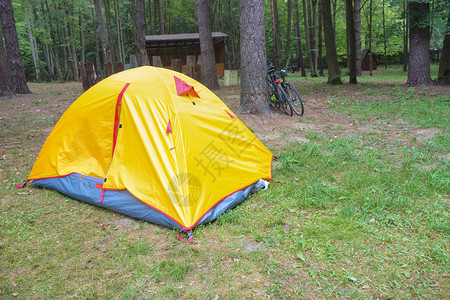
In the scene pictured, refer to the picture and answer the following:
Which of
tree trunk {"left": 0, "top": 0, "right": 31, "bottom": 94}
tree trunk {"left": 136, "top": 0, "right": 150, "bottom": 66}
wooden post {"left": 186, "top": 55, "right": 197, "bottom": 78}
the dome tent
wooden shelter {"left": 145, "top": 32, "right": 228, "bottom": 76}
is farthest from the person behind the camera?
wooden shelter {"left": 145, "top": 32, "right": 228, "bottom": 76}

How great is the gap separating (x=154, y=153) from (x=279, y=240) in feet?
5.25

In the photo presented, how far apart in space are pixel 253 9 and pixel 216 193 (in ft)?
16.5

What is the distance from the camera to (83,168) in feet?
12.9

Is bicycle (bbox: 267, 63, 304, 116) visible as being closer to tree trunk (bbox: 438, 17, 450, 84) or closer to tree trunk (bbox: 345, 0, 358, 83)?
tree trunk (bbox: 345, 0, 358, 83)

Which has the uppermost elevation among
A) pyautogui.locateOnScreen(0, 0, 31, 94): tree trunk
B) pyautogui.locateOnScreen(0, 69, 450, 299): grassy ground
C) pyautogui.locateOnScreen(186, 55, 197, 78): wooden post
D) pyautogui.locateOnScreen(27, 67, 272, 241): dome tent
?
pyautogui.locateOnScreen(0, 0, 31, 94): tree trunk

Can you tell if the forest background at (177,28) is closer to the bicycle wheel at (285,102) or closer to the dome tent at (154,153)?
the bicycle wheel at (285,102)

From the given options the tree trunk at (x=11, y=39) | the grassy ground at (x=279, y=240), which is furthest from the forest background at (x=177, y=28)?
the grassy ground at (x=279, y=240)

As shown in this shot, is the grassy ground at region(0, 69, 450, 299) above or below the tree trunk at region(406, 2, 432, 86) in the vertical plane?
below

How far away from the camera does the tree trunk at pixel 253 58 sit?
6.93m

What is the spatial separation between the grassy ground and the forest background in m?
14.0

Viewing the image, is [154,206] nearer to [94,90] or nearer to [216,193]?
[216,193]

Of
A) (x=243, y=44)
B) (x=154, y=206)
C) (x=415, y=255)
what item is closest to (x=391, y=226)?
(x=415, y=255)

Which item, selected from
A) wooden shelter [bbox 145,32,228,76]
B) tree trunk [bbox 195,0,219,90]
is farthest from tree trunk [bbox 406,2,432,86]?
wooden shelter [bbox 145,32,228,76]

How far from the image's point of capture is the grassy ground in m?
2.35
